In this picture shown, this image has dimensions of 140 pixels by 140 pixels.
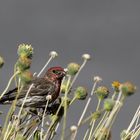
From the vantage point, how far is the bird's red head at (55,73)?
6439 millimetres

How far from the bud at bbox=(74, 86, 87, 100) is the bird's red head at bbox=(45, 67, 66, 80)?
7.84 ft

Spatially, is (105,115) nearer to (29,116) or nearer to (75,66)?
(75,66)

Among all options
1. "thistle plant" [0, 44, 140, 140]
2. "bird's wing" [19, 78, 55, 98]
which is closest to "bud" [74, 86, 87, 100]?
"thistle plant" [0, 44, 140, 140]

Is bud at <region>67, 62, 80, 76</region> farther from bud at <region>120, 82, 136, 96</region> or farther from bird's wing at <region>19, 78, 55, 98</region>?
bird's wing at <region>19, 78, 55, 98</region>

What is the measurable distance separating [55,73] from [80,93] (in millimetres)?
2780

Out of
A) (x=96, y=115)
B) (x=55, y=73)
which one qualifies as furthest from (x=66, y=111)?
(x=55, y=73)

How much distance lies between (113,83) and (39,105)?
6.36 feet

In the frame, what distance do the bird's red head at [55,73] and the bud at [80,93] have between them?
7.84 ft

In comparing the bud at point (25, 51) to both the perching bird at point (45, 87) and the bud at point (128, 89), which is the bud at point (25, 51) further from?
the perching bird at point (45, 87)

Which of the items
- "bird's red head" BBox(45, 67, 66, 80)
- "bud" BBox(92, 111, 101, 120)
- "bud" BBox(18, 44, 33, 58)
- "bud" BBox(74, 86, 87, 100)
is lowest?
"bud" BBox(92, 111, 101, 120)

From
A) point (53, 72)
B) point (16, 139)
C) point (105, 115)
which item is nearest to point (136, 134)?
point (105, 115)

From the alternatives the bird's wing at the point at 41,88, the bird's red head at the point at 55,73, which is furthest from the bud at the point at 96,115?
the bird's wing at the point at 41,88

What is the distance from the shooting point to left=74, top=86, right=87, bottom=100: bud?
392 cm

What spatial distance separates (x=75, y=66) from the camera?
3.97 m
